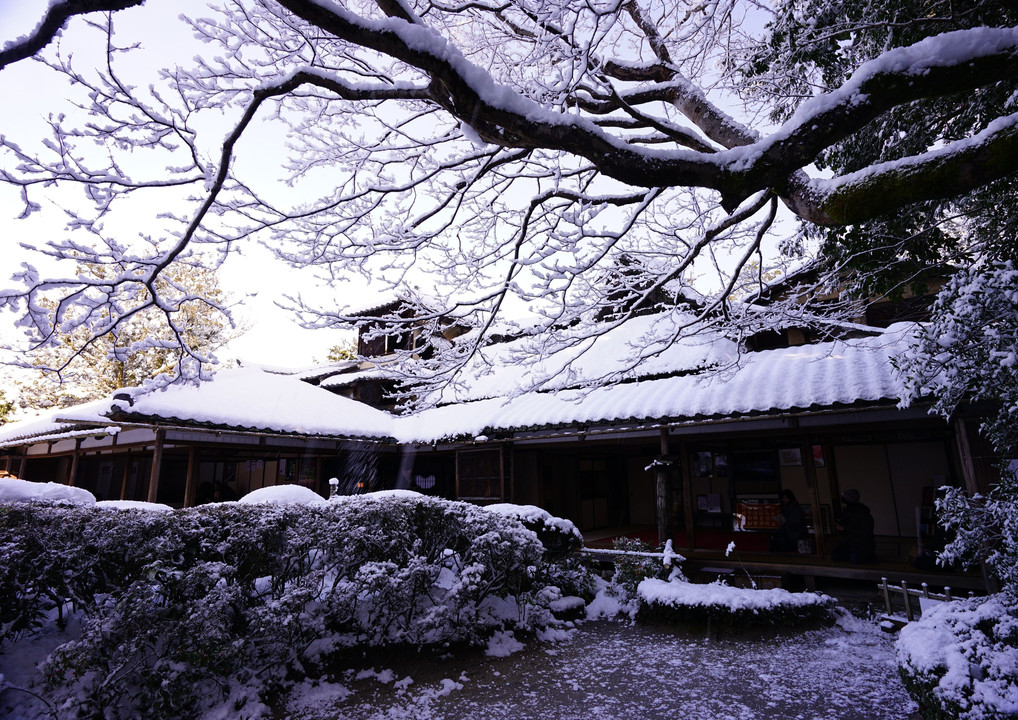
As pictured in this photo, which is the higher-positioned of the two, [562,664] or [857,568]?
[857,568]

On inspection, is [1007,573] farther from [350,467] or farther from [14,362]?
[350,467]

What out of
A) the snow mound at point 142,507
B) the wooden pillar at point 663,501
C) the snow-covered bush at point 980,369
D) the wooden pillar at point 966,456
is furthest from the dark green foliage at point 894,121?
the snow mound at point 142,507

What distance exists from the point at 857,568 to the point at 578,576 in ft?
13.7

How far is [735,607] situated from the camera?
661cm

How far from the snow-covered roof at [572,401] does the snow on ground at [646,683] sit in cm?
294

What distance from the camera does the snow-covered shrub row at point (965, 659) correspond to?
9.68ft

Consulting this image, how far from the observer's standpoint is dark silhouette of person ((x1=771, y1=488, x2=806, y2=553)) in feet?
30.8

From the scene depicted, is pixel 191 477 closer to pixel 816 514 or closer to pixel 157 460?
pixel 157 460

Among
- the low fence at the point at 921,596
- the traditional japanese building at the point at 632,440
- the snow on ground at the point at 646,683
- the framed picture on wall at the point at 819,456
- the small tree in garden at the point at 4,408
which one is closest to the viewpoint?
the snow on ground at the point at 646,683

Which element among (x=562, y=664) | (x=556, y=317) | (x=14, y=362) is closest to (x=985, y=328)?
(x=556, y=317)

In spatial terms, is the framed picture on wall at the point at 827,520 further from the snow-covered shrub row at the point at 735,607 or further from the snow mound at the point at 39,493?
the snow mound at the point at 39,493

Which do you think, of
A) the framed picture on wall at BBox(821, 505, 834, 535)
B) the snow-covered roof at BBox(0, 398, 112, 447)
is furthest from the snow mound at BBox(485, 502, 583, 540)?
the snow-covered roof at BBox(0, 398, 112, 447)

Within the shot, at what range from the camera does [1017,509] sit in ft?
12.2

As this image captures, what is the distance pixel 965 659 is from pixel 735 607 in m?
3.58
